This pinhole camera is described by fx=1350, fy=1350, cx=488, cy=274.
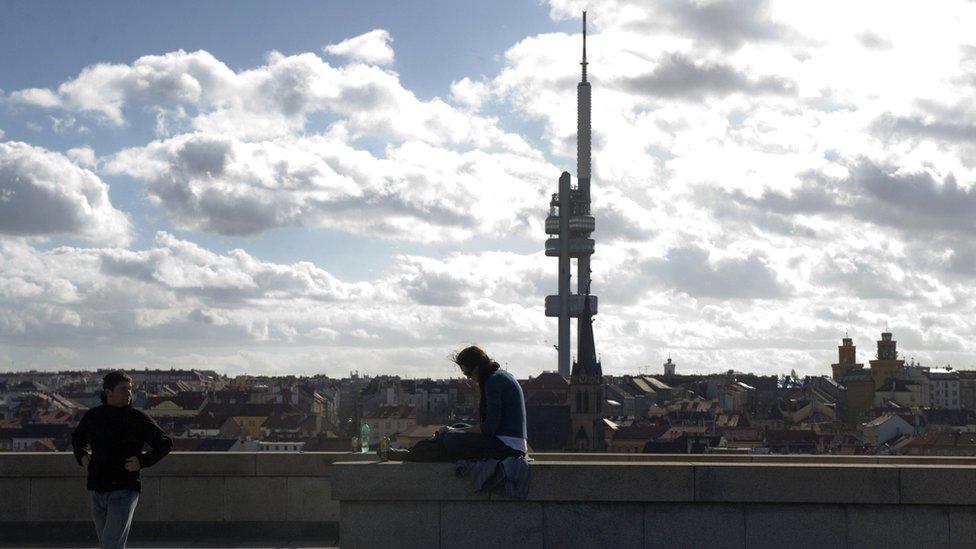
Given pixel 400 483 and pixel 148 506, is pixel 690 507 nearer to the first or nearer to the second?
pixel 400 483

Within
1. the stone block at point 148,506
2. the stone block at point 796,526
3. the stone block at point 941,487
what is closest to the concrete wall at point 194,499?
the stone block at point 148,506

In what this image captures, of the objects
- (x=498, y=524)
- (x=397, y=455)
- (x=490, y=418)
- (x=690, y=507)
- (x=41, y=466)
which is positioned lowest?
(x=498, y=524)

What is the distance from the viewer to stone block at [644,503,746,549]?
32.8 ft

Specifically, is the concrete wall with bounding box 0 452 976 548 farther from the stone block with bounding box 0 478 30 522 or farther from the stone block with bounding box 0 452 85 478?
the stone block with bounding box 0 478 30 522

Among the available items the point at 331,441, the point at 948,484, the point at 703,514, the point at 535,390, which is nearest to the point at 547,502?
the point at 703,514

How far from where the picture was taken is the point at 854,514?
9969 millimetres

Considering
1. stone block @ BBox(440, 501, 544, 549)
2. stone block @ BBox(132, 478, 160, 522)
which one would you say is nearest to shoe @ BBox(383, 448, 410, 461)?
stone block @ BBox(440, 501, 544, 549)

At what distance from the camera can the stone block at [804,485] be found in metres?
9.93

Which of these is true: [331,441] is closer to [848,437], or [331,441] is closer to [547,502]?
[848,437]

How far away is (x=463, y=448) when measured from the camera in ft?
32.6

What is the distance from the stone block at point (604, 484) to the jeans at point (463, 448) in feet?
0.97

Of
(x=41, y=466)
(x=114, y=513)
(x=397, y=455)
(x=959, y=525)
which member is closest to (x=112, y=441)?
(x=114, y=513)

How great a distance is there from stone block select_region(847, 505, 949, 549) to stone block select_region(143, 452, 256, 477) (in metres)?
5.70

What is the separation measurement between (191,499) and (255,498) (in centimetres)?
61
